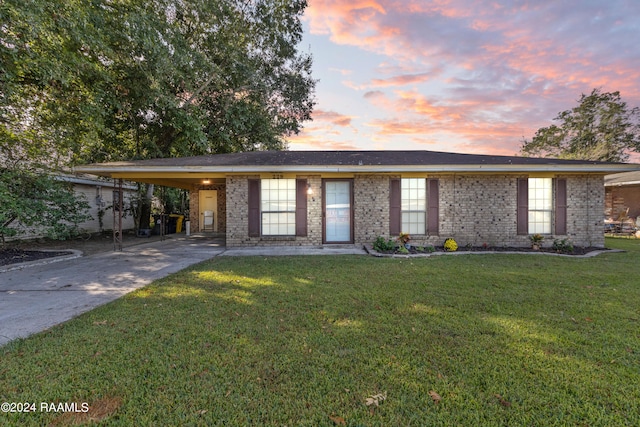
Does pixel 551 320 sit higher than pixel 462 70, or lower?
lower

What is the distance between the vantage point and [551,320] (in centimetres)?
316

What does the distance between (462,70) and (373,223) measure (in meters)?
7.39

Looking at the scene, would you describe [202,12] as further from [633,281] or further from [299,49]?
[633,281]

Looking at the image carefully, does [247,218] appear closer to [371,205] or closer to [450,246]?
[371,205]

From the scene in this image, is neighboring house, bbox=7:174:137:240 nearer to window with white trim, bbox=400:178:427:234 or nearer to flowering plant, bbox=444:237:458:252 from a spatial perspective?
window with white trim, bbox=400:178:427:234

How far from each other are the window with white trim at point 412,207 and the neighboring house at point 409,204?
0.03 m

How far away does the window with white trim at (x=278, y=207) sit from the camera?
28.9 feet

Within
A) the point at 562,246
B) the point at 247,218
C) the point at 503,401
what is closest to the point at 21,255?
the point at 247,218

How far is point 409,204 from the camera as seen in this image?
873 centimetres

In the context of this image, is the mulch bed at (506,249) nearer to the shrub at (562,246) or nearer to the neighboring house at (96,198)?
the shrub at (562,246)

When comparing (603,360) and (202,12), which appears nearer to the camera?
(603,360)

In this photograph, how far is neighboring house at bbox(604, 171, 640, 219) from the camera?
43.4 feet

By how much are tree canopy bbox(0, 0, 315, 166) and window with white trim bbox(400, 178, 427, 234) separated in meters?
8.78

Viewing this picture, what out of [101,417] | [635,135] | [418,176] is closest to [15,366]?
[101,417]
